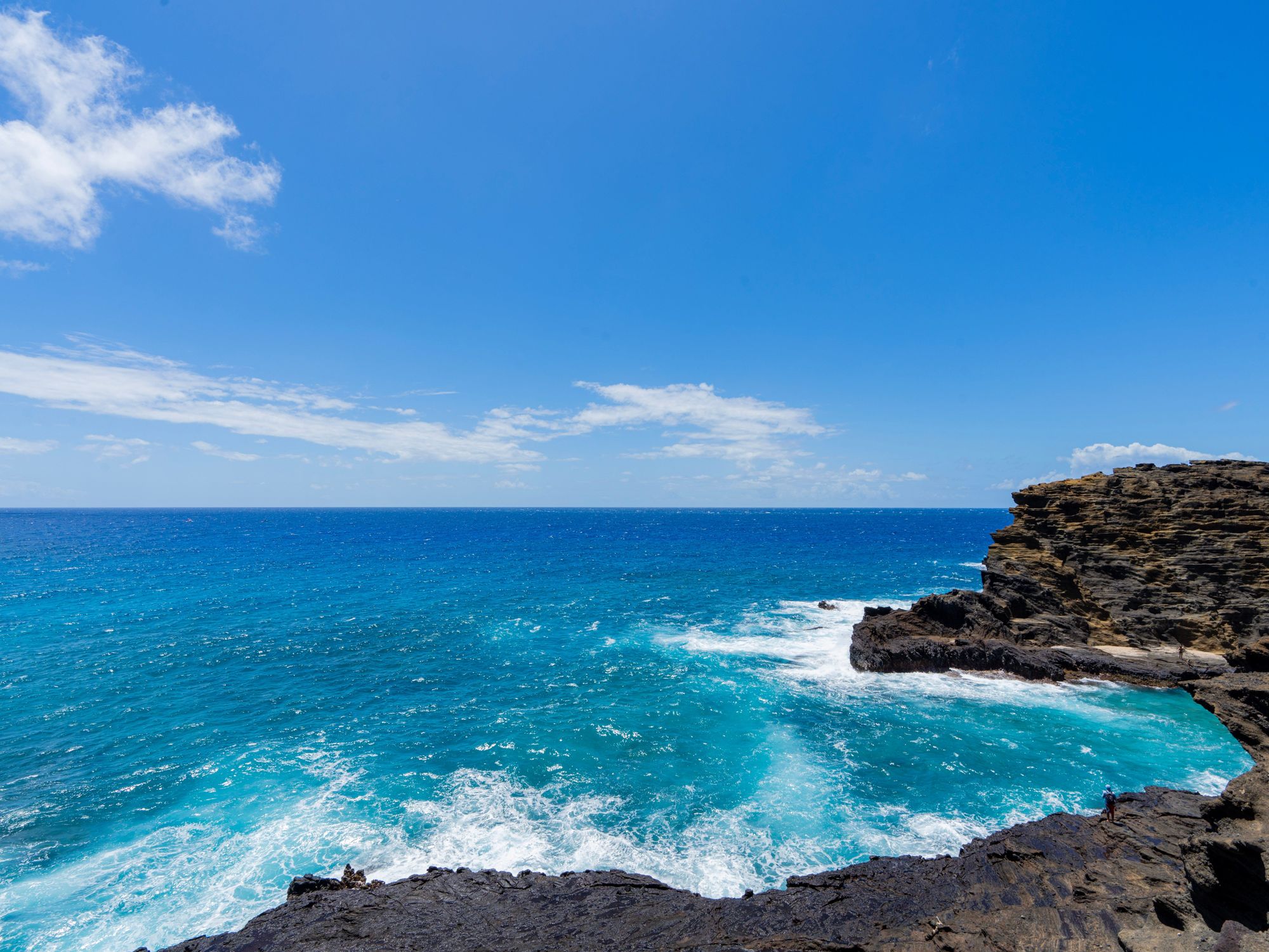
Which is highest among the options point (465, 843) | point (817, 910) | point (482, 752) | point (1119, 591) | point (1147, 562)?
point (1147, 562)

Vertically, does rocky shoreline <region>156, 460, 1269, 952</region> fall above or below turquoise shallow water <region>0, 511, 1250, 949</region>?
above

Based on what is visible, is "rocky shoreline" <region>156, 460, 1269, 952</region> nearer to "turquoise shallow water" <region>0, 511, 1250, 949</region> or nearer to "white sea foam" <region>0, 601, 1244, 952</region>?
"white sea foam" <region>0, 601, 1244, 952</region>

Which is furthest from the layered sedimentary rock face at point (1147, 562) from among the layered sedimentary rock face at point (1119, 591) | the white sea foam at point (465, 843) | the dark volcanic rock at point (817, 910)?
the dark volcanic rock at point (817, 910)

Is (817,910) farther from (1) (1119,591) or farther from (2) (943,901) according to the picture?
(1) (1119,591)

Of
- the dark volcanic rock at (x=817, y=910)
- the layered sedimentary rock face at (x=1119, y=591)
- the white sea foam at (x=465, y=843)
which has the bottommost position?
the white sea foam at (x=465, y=843)

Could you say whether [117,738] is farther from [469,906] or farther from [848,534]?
[848,534]

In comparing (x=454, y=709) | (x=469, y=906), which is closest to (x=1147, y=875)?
(x=469, y=906)

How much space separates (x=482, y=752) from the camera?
2773 centimetres

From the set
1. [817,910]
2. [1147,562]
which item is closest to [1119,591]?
[1147,562]

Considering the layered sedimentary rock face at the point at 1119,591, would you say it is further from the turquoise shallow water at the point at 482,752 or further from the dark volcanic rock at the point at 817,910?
the dark volcanic rock at the point at 817,910

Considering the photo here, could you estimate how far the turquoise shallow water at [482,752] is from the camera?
19.7 meters

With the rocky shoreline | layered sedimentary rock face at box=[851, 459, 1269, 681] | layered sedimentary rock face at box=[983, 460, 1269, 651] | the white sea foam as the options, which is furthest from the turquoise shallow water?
layered sedimentary rock face at box=[983, 460, 1269, 651]

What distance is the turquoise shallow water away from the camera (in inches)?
776

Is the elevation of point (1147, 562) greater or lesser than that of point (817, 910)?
greater
